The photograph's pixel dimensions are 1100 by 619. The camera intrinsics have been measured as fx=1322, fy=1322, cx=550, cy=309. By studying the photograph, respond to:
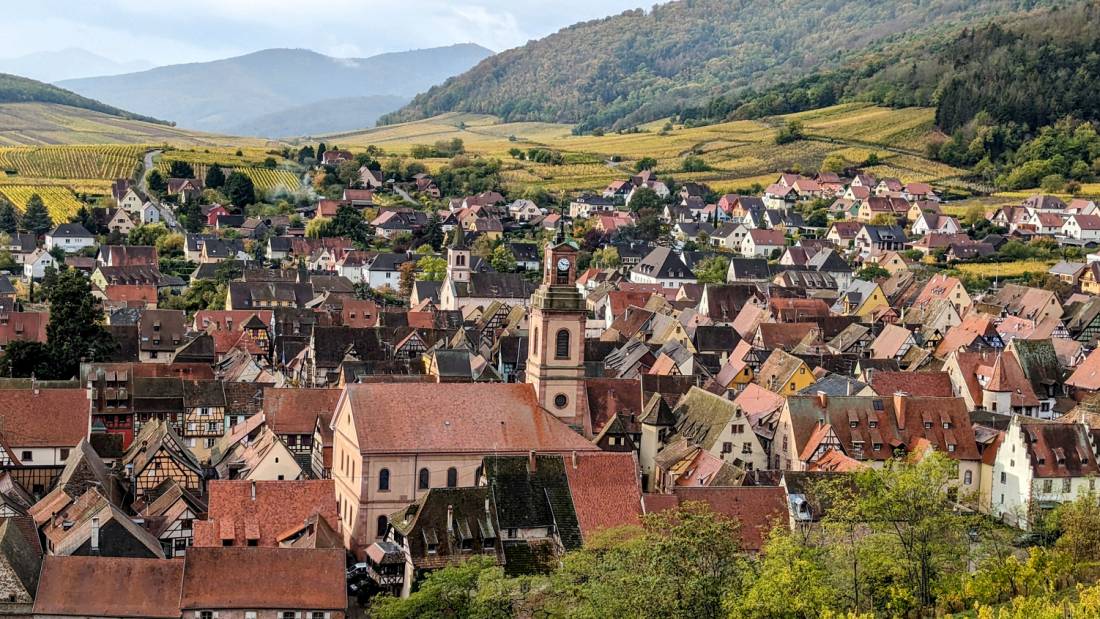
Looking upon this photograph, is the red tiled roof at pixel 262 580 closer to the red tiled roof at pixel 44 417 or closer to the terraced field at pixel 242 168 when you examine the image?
the red tiled roof at pixel 44 417

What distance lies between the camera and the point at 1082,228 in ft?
499

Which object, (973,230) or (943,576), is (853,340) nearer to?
(943,576)

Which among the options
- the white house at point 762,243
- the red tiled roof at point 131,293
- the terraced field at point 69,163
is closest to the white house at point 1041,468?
the red tiled roof at point 131,293

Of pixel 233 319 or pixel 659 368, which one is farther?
pixel 233 319

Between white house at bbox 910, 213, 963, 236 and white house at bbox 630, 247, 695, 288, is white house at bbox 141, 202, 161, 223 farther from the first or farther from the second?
white house at bbox 910, 213, 963, 236

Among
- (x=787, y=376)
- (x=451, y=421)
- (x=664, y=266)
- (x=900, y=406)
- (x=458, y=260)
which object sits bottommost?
(x=664, y=266)

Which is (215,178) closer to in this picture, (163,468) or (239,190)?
(239,190)

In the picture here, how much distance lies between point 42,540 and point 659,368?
4225 centimetres

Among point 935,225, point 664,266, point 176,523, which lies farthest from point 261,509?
point 935,225

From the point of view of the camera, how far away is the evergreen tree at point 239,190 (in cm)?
17325

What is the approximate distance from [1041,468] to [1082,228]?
337 ft

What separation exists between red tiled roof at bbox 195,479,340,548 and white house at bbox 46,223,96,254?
333 feet

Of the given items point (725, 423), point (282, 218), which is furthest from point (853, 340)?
point (282, 218)

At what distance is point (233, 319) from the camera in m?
106
